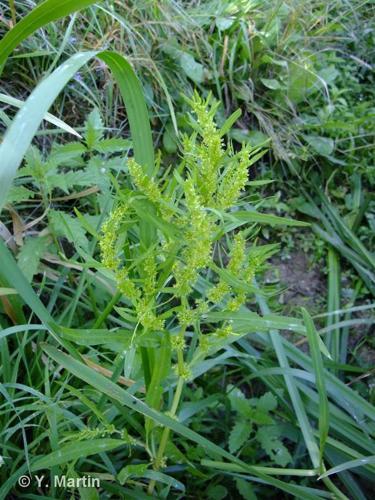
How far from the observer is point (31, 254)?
1.41 metres

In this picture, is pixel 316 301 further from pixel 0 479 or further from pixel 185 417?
pixel 0 479

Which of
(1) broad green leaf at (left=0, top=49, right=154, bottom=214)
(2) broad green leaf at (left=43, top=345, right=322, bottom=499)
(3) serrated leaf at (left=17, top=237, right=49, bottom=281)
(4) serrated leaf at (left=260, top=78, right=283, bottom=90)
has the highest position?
(1) broad green leaf at (left=0, top=49, right=154, bottom=214)

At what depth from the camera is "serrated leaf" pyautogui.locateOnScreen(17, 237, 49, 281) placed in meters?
1.38

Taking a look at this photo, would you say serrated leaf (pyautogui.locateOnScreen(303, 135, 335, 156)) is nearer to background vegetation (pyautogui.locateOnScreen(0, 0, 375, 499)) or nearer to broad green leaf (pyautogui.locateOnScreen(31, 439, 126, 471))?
background vegetation (pyautogui.locateOnScreen(0, 0, 375, 499))

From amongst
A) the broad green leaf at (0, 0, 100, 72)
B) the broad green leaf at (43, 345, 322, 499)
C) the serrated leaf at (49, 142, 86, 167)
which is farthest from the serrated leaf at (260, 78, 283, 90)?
the broad green leaf at (43, 345, 322, 499)

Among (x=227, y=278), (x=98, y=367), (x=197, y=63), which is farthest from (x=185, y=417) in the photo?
(x=197, y=63)

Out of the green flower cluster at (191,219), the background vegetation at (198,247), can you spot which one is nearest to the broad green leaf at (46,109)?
the background vegetation at (198,247)

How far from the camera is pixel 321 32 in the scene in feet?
7.76

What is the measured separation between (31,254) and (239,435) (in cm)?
68

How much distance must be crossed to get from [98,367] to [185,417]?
0.24 meters

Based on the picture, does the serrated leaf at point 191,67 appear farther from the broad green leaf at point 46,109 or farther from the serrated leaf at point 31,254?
the broad green leaf at point 46,109

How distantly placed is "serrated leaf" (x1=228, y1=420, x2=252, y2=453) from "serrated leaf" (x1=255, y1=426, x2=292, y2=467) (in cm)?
4

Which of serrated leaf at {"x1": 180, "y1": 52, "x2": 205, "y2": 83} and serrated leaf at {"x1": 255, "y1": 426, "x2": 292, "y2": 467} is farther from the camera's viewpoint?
serrated leaf at {"x1": 180, "y1": 52, "x2": 205, "y2": 83}

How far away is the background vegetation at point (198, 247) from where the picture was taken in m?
1.03
